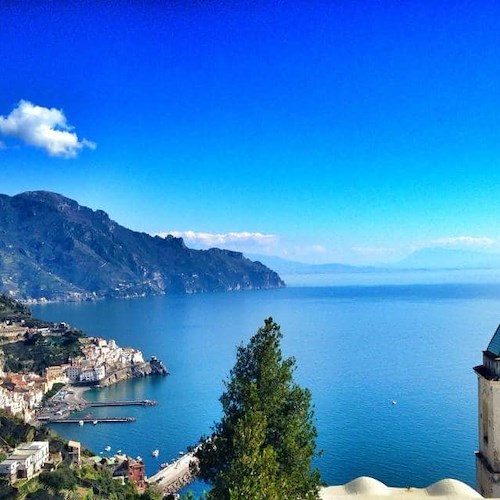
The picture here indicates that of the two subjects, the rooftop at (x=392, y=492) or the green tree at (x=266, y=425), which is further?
the rooftop at (x=392, y=492)

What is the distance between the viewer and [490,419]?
9.29 metres

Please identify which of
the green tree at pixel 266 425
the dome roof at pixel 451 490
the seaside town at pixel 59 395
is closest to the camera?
the green tree at pixel 266 425

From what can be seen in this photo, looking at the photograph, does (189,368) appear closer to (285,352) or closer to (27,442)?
(285,352)

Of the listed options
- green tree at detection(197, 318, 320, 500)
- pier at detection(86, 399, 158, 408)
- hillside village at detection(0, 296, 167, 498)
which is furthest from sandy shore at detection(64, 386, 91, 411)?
green tree at detection(197, 318, 320, 500)

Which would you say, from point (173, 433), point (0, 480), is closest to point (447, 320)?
point (173, 433)

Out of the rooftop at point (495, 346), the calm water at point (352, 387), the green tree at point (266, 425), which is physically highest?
the rooftop at point (495, 346)

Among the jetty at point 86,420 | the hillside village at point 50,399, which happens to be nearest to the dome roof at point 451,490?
the hillside village at point 50,399

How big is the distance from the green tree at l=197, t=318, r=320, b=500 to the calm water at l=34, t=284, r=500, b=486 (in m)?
22.9

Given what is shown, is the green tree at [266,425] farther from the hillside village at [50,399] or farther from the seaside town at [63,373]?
the seaside town at [63,373]

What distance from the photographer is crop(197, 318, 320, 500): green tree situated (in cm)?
876

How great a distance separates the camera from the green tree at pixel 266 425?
8.76 meters

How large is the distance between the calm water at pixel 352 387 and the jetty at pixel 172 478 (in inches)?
118

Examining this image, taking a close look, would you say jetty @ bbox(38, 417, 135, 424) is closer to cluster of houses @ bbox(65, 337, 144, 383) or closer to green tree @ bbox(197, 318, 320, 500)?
cluster of houses @ bbox(65, 337, 144, 383)

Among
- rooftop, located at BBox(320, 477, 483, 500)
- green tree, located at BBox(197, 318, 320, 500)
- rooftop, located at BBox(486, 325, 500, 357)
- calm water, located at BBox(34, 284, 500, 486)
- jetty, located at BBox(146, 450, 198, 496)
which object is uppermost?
rooftop, located at BBox(486, 325, 500, 357)
